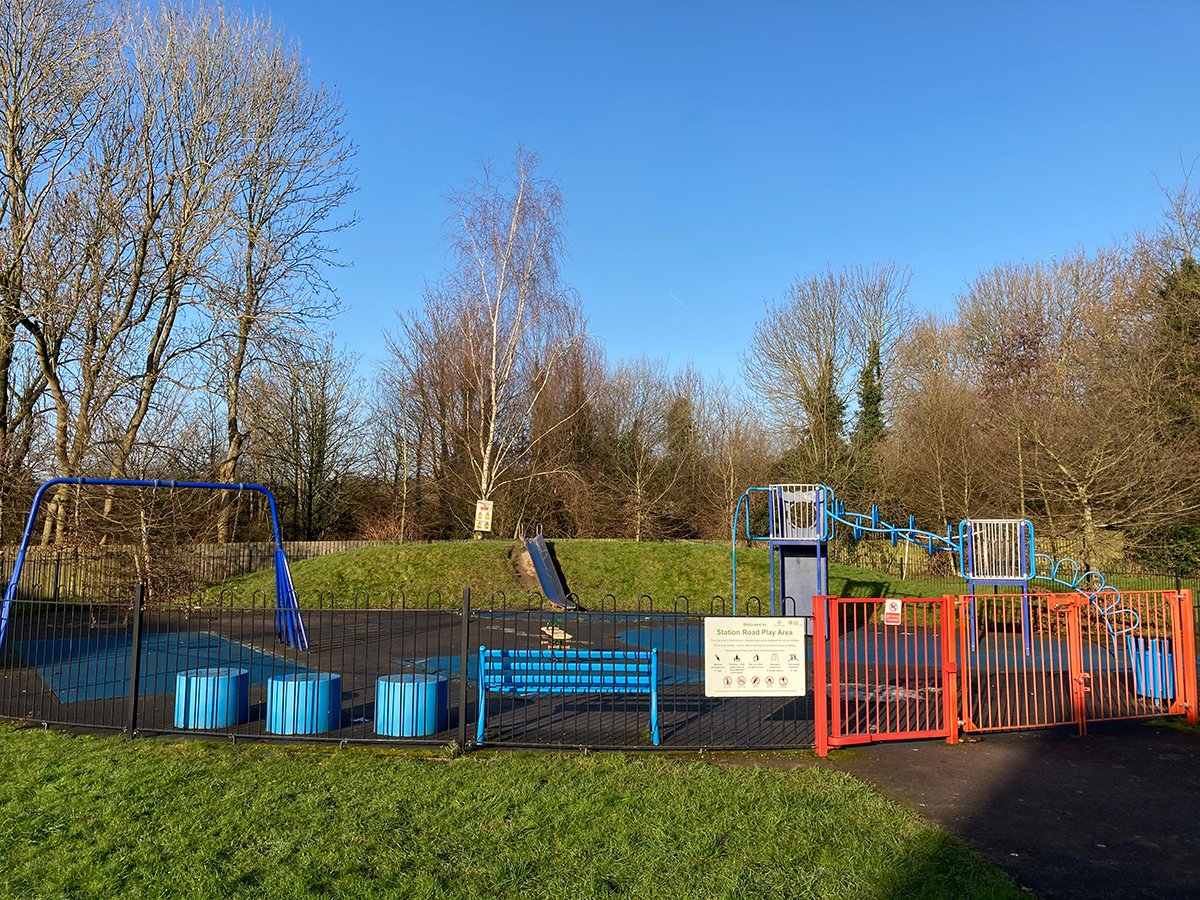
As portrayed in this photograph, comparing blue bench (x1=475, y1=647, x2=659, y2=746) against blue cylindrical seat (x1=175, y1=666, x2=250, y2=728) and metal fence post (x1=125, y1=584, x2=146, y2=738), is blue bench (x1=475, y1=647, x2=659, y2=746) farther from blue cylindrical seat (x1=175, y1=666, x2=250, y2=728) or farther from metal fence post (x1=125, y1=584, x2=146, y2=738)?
metal fence post (x1=125, y1=584, x2=146, y2=738)

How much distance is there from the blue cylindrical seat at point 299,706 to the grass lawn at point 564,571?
12277mm

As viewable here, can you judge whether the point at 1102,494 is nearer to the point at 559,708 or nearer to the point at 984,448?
the point at 984,448

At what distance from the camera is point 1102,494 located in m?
23.7

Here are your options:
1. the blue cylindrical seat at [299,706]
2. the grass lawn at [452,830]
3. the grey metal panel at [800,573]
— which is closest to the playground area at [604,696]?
the blue cylindrical seat at [299,706]

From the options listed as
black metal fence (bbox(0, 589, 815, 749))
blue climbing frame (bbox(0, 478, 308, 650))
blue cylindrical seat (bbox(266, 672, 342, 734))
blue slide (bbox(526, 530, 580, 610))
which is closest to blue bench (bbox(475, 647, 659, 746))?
black metal fence (bbox(0, 589, 815, 749))

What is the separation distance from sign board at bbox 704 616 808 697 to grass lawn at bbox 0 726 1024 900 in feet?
3.24

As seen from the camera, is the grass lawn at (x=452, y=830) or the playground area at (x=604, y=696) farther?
the playground area at (x=604, y=696)

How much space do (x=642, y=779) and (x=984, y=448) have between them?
82.3 feet

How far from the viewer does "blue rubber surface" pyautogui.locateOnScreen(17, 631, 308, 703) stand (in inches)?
400

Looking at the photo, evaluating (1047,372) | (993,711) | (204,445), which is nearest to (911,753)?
(993,711)

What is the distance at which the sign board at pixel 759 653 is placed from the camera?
8.01 metres

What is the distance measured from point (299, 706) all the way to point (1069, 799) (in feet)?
23.1

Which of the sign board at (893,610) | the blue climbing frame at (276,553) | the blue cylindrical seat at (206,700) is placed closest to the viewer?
the sign board at (893,610)

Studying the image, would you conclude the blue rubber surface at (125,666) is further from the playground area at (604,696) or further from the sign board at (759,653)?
the sign board at (759,653)
